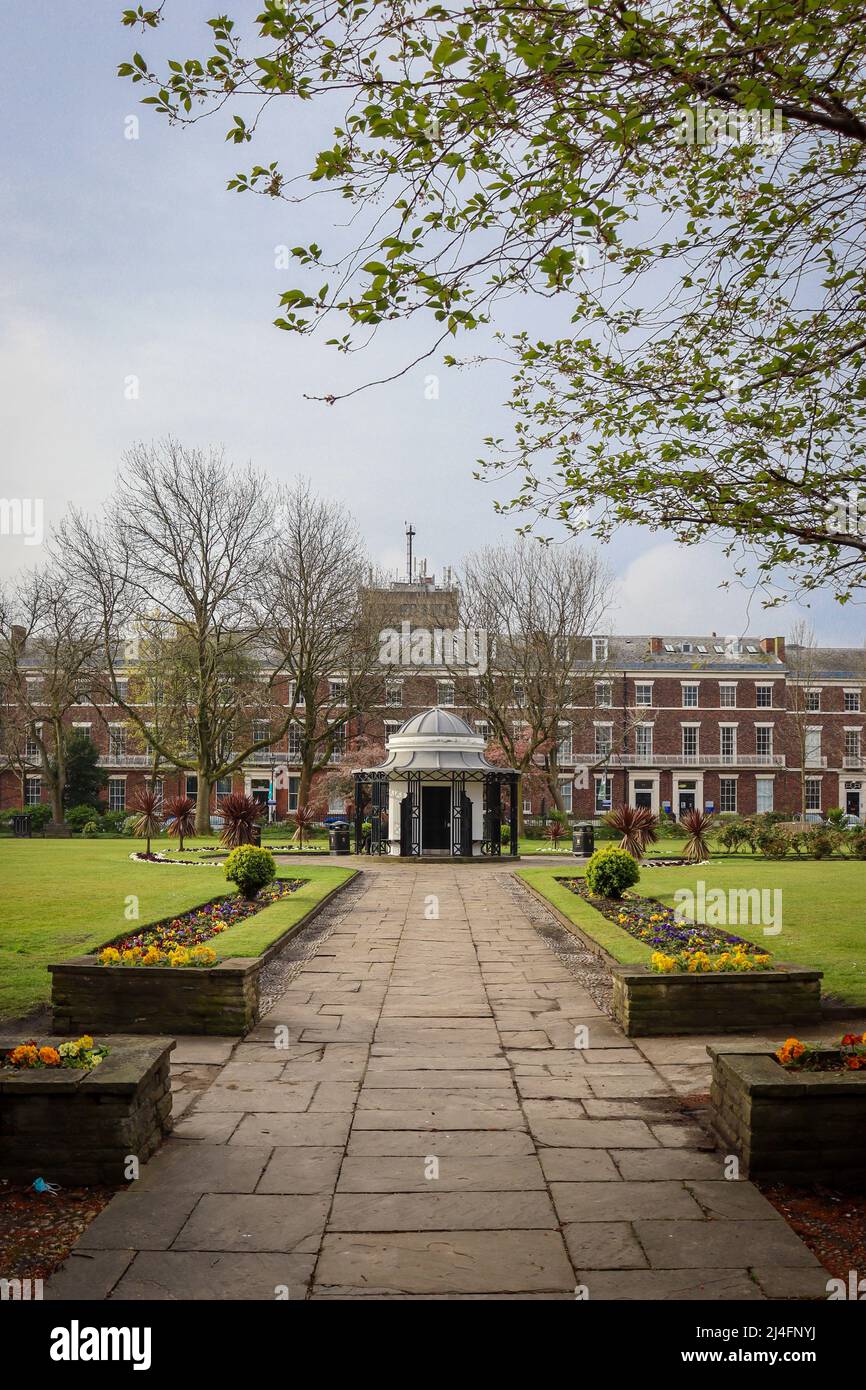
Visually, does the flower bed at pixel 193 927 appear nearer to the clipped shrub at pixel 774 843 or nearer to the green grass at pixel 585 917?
the green grass at pixel 585 917

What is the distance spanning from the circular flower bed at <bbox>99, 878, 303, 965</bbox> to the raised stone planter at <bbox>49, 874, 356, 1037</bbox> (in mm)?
182

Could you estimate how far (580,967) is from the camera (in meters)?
11.4

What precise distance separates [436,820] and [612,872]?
1423 cm

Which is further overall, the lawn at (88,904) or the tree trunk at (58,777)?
the tree trunk at (58,777)

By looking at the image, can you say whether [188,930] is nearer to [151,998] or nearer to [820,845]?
[151,998]

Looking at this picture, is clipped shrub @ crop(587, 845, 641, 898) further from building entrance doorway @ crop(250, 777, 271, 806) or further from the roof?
building entrance doorway @ crop(250, 777, 271, 806)

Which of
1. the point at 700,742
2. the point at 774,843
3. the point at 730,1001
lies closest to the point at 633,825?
the point at 774,843

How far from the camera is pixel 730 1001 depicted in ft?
28.2

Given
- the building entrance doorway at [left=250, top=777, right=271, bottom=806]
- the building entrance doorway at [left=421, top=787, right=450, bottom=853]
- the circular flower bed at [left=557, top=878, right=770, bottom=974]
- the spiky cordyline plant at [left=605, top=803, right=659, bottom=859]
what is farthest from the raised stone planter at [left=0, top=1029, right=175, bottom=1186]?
the building entrance doorway at [left=250, top=777, right=271, bottom=806]

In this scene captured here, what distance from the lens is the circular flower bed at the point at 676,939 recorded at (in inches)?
347

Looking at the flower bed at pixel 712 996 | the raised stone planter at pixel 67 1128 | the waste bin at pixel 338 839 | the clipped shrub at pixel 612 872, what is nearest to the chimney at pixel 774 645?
the waste bin at pixel 338 839

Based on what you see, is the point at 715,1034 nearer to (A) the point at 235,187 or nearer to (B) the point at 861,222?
(B) the point at 861,222

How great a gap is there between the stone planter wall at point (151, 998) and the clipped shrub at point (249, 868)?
673 cm
